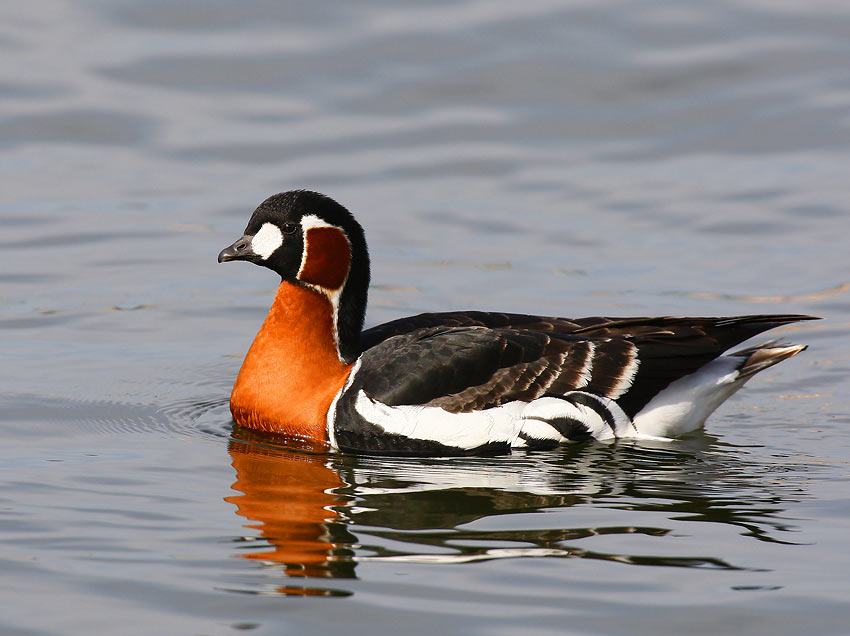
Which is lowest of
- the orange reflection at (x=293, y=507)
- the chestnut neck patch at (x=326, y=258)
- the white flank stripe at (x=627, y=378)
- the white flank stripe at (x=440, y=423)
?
the orange reflection at (x=293, y=507)

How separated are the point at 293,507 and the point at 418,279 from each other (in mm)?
6000

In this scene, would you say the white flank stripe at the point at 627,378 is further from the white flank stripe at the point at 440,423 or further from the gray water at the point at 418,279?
the white flank stripe at the point at 440,423

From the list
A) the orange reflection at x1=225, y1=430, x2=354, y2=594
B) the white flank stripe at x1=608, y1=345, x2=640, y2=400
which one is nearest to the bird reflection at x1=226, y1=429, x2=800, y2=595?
the orange reflection at x1=225, y1=430, x2=354, y2=594

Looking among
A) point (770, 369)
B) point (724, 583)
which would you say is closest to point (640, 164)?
point (770, 369)

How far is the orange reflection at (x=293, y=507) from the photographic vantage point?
754 centimetres

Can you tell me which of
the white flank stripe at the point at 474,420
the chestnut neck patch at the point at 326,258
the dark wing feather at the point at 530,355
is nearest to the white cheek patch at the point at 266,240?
the chestnut neck patch at the point at 326,258

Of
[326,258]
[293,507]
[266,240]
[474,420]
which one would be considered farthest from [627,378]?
[293,507]

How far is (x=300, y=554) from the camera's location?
7629mm

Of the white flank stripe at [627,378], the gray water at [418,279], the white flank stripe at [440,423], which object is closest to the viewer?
the gray water at [418,279]

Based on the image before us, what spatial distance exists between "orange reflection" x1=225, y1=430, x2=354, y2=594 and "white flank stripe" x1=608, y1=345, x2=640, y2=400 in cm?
212

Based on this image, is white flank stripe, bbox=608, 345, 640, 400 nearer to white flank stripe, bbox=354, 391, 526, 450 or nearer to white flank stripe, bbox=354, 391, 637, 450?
white flank stripe, bbox=354, 391, 637, 450

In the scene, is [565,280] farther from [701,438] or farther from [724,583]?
[724,583]

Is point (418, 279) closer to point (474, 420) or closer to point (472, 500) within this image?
point (474, 420)

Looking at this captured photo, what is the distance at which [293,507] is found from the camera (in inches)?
336
